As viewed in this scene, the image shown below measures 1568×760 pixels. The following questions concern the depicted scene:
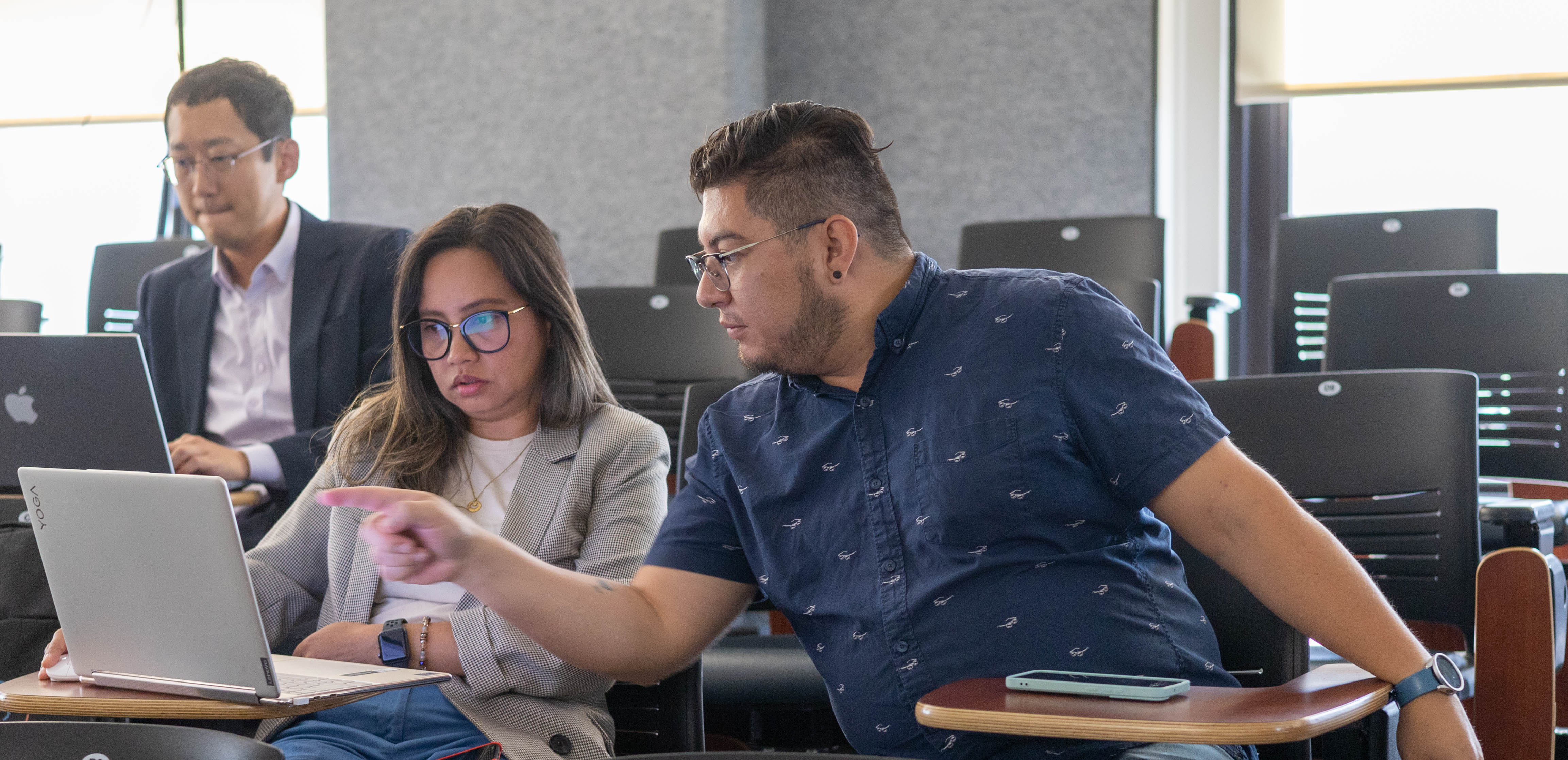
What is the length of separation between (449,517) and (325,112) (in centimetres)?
372

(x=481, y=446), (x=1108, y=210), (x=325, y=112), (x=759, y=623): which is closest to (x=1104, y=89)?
(x=1108, y=210)

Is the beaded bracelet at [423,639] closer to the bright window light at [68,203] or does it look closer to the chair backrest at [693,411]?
the chair backrest at [693,411]

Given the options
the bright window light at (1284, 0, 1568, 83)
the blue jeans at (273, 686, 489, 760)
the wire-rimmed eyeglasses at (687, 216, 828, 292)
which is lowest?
the blue jeans at (273, 686, 489, 760)

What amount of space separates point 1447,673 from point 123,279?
10.6 ft

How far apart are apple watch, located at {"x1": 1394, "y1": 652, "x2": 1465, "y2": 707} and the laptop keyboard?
0.92m

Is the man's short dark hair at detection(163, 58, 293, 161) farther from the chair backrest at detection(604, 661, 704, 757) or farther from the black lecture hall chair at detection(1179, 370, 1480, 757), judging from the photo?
the black lecture hall chair at detection(1179, 370, 1480, 757)

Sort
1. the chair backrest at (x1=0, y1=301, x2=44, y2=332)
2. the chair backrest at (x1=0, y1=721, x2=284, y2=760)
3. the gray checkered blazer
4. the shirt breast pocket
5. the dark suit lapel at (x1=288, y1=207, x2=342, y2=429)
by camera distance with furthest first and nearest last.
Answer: the chair backrest at (x1=0, y1=301, x2=44, y2=332), the dark suit lapel at (x1=288, y1=207, x2=342, y2=429), the gray checkered blazer, the shirt breast pocket, the chair backrest at (x1=0, y1=721, x2=284, y2=760)

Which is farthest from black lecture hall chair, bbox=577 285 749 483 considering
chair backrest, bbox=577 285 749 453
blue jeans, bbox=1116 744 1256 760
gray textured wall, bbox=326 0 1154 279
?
blue jeans, bbox=1116 744 1256 760

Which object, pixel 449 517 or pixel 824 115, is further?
pixel 824 115

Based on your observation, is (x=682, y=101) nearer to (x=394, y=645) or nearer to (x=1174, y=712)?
(x=394, y=645)

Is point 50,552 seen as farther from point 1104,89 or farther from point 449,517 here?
point 1104,89

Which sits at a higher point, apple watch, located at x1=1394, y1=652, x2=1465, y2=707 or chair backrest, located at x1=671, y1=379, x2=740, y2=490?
chair backrest, located at x1=671, y1=379, x2=740, y2=490

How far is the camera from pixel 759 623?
9.39 feet

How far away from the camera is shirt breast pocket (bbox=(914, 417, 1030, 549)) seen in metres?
1.30
